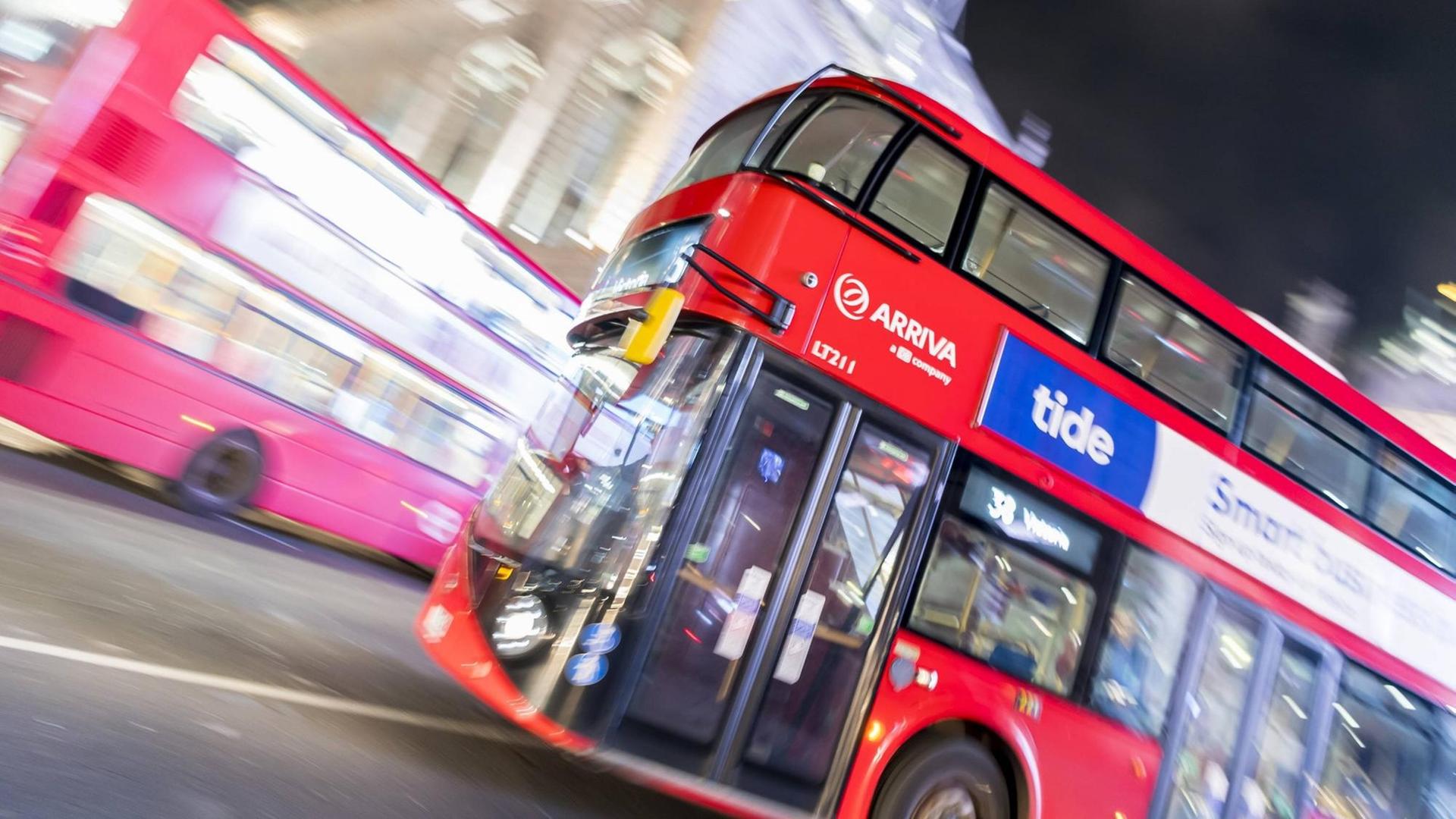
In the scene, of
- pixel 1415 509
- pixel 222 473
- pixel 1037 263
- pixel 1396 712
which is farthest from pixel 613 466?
pixel 1415 509

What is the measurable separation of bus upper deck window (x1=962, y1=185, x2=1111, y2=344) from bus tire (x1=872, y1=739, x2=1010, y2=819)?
2.43 m

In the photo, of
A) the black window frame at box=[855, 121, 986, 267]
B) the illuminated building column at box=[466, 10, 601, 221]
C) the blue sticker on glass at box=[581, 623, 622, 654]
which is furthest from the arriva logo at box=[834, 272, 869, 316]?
the illuminated building column at box=[466, 10, 601, 221]

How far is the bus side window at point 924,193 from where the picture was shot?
479 cm

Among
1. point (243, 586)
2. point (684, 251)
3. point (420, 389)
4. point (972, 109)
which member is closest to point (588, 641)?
point (684, 251)

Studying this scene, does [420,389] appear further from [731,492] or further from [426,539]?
[731,492]

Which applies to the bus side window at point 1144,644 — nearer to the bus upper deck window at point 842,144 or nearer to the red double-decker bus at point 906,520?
the red double-decker bus at point 906,520

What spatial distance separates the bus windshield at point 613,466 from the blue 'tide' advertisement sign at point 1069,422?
1691 mm

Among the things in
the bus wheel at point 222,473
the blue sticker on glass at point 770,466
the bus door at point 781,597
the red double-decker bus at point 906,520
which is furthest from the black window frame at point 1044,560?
the bus wheel at point 222,473

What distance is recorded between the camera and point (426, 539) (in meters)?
9.73

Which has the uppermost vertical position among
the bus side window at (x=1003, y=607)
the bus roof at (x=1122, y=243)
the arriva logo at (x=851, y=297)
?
the bus roof at (x=1122, y=243)

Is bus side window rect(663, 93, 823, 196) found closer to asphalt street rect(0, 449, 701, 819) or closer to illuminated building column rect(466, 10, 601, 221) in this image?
asphalt street rect(0, 449, 701, 819)

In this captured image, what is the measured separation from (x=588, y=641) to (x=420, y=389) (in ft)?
19.1

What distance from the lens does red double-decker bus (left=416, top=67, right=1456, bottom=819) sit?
4.16 meters

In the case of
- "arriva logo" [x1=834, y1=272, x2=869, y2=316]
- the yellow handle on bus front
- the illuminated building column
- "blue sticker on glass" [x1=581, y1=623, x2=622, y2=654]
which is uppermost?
the illuminated building column
